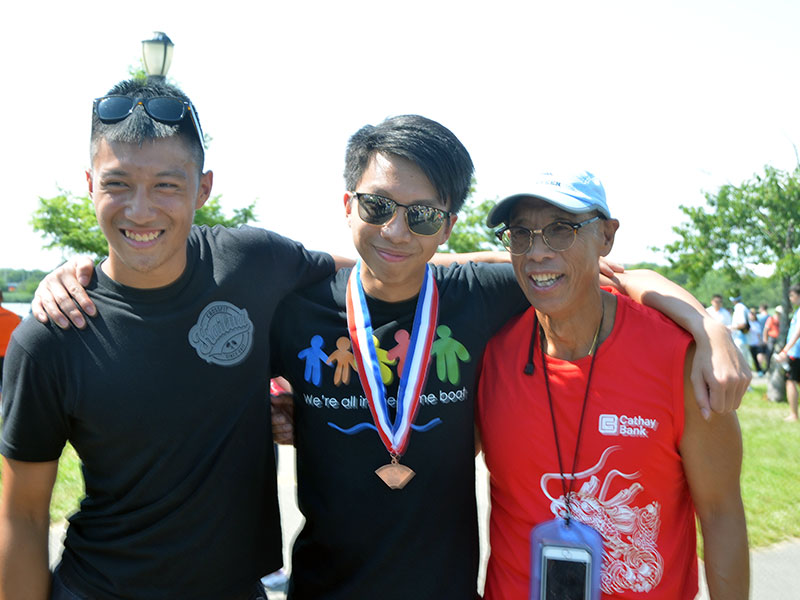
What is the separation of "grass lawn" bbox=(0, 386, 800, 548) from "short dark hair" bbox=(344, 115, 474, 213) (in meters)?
3.83

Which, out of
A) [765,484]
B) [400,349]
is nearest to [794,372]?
[765,484]

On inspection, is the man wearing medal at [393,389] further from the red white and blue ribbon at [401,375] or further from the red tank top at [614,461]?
the red tank top at [614,461]

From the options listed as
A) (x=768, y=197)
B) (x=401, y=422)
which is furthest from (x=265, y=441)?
(x=768, y=197)

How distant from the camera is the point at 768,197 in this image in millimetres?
15875

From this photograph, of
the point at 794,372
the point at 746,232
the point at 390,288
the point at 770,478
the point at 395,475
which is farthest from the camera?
the point at 746,232

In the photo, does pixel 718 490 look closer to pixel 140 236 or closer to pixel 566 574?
pixel 566 574

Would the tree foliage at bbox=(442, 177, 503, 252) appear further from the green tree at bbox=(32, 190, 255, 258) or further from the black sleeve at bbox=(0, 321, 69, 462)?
the black sleeve at bbox=(0, 321, 69, 462)

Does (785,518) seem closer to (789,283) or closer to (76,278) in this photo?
(76,278)

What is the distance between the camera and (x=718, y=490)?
242cm

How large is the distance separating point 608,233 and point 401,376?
42.3 inches

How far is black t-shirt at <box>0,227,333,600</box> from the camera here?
7.60 ft

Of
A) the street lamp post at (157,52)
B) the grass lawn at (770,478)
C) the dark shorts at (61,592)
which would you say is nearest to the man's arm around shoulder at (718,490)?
the dark shorts at (61,592)

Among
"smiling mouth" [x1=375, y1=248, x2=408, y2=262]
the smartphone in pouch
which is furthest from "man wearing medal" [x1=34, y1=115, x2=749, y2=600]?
the smartphone in pouch

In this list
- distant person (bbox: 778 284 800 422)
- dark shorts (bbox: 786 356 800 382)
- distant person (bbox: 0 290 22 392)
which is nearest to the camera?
distant person (bbox: 0 290 22 392)
